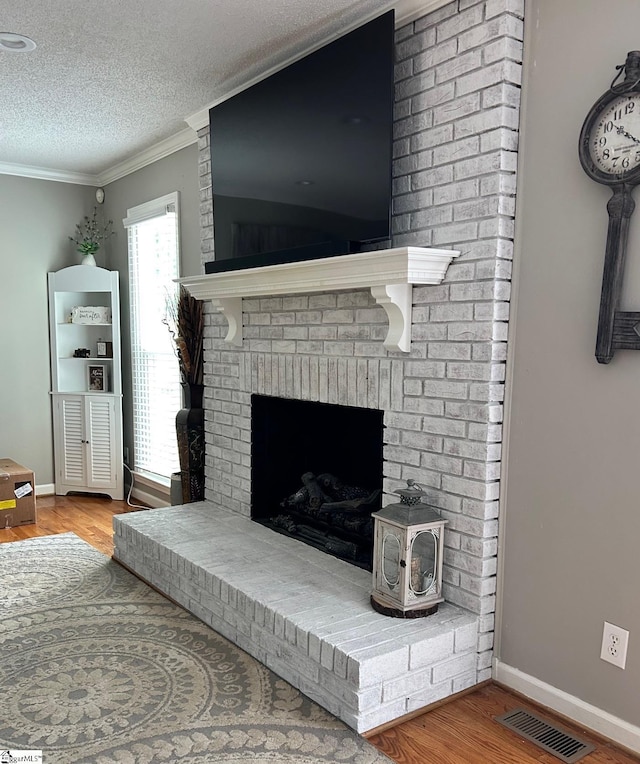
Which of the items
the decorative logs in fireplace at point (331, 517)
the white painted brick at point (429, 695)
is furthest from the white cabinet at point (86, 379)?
the white painted brick at point (429, 695)

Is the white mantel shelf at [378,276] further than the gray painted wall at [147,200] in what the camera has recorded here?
No

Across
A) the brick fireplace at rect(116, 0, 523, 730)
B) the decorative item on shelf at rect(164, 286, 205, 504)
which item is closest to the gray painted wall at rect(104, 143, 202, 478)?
the decorative item on shelf at rect(164, 286, 205, 504)

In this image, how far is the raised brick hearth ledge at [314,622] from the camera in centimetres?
208

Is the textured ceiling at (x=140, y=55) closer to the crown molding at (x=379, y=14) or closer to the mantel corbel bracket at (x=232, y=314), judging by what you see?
the crown molding at (x=379, y=14)

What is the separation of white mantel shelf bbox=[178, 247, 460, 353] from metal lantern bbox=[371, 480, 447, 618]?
24.1 inches

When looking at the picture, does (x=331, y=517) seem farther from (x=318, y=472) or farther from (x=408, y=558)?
(x=408, y=558)

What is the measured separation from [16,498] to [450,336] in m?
3.37

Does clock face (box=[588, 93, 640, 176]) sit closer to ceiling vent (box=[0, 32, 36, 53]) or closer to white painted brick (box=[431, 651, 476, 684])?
white painted brick (box=[431, 651, 476, 684])

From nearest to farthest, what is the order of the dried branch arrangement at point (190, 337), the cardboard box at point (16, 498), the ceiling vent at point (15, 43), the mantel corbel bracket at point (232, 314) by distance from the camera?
the ceiling vent at point (15, 43)
the mantel corbel bracket at point (232, 314)
the dried branch arrangement at point (190, 337)
the cardboard box at point (16, 498)

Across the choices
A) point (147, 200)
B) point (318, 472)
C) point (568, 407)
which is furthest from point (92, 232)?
point (568, 407)

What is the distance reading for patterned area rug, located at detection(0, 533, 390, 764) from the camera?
78.4 inches

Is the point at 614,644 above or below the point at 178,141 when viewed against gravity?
below

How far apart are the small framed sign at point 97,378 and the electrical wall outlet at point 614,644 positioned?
13.6ft

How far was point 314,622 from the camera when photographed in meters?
2.26
